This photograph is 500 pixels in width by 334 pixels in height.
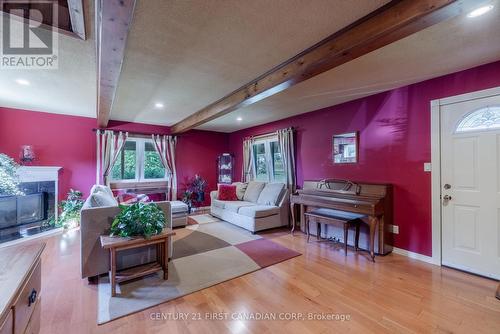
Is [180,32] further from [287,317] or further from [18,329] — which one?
[287,317]

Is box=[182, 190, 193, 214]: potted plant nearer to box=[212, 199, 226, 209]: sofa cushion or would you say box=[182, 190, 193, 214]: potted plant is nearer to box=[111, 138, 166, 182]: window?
box=[111, 138, 166, 182]: window

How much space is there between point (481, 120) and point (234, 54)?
289 cm

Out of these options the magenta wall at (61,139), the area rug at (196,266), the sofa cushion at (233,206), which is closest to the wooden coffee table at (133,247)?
the area rug at (196,266)

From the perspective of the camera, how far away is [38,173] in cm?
411

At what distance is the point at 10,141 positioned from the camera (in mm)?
4113

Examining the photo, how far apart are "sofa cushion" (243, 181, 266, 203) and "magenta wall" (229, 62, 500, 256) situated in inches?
68.4

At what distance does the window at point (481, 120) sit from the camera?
2420 millimetres

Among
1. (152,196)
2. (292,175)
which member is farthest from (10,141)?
(292,175)

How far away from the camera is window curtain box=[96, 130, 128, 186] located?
493cm

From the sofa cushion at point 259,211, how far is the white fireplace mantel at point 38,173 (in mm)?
3736

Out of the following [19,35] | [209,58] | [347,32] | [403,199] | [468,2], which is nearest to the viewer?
[468,2]

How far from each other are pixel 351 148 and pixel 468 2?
101 inches

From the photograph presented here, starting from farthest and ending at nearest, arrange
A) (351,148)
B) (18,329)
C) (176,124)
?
(176,124) < (351,148) < (18,329)

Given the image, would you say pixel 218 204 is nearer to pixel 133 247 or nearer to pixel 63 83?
pixel 133 247
